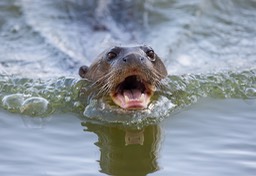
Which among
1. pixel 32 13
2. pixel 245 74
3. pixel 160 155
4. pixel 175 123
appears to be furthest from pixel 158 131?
pixel 32 13

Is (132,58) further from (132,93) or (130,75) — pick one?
(132,93)

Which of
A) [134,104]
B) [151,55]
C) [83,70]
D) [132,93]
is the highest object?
[83,70]

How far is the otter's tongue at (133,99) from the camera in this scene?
5848mm

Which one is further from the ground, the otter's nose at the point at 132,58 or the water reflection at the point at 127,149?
the otter's nose at the point at 132,58

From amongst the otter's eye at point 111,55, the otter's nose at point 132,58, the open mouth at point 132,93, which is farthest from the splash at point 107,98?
the otter's nose at point 132,58

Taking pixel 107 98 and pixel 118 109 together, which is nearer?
pixel 118 109

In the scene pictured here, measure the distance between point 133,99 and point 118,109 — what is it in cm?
32

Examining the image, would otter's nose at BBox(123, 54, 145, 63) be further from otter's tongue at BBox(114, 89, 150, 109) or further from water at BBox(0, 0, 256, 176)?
water at BBox(0, 0, 256, 176)

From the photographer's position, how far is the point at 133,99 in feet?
19.3

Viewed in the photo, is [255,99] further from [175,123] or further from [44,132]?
[44,132]

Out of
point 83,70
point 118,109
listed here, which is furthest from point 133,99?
point 83,70

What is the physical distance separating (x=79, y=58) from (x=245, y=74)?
1624mm

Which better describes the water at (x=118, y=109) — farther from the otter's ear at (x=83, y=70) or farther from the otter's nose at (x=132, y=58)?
the otter's nose at (x=132, y=58)

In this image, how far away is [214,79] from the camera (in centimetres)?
718
